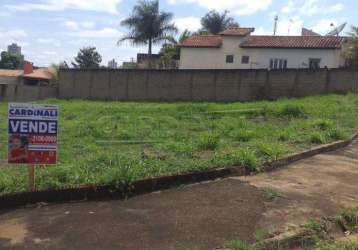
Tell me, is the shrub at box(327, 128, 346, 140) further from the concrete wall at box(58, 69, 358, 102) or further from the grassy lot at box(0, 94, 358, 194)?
the concrete wall at box(58, 69, 358, 102)

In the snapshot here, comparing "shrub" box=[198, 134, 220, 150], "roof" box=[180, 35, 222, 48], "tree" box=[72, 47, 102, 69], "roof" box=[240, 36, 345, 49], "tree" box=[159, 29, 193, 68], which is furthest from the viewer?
"tree" box=[72, 47, 102, 69]

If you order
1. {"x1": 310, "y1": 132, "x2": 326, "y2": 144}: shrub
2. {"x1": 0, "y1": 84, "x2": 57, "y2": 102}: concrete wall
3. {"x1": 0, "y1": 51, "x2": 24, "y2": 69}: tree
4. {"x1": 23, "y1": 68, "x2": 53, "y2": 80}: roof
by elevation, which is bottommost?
{"x1": 0, "y1": 84, "x2": 57, "y2": 102}: concrete wall

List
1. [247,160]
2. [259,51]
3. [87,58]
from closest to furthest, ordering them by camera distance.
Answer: [247,160] → [259,51] → [87,58]

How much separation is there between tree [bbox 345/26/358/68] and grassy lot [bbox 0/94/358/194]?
→ 14.7 m

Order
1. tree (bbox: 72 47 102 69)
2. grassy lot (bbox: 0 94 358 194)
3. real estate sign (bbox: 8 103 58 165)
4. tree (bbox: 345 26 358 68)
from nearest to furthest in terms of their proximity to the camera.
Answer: real estate sign (bbox: 8 103 58 165)
grassy lot (bbox: 0 94 358 194)
tree (bbox: 345 26 358 68)
tree (bbox: 72 47 102 69)

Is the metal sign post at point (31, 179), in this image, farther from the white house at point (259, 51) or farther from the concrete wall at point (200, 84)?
the white house at point (259, 51)

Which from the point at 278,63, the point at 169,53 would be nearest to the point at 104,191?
the point at 278,63

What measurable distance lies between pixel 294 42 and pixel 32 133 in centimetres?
3250

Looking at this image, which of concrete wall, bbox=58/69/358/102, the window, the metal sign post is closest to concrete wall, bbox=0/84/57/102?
concrete wall, bbox=58/69/358/102

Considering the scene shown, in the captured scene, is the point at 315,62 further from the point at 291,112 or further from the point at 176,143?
the point at 176,143

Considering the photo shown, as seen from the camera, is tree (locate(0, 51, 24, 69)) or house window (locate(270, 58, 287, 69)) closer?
Result: house window (locate(270, 58, 287, 69))

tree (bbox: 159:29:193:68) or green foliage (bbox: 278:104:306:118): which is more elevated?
tree (bbox: 159:29:193:68)

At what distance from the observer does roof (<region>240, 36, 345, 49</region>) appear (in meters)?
35.2

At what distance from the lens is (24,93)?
125 feet
